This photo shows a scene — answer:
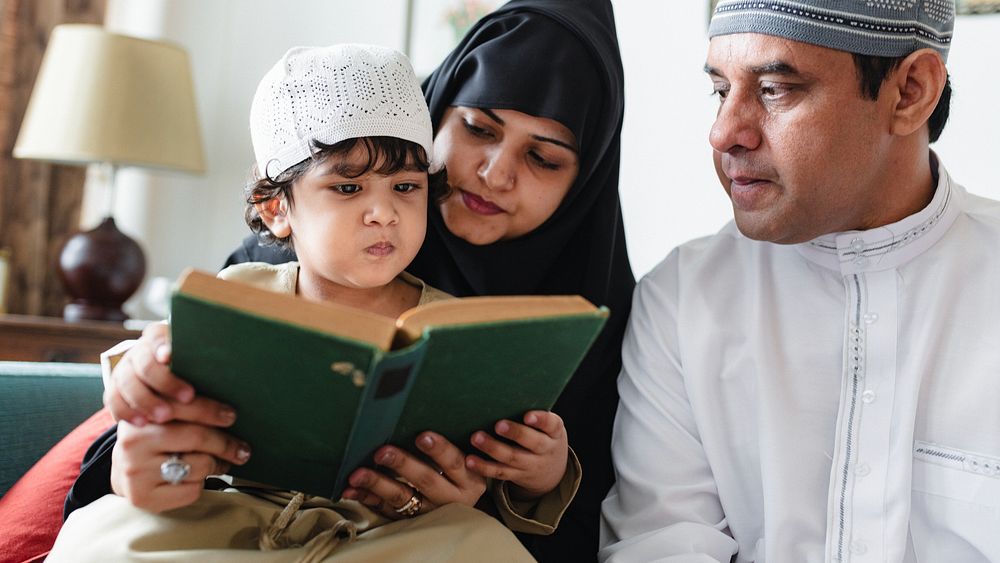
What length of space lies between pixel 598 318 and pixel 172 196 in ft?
12.2

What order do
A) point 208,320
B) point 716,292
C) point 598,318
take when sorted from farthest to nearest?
point 716,292
point 598,318
point 208,320

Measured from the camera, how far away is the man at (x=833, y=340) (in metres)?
1.62

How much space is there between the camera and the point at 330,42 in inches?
170

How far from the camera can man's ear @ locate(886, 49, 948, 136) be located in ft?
5.72

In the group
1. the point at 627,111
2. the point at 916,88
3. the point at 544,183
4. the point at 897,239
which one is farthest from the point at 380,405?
the point at 627,111

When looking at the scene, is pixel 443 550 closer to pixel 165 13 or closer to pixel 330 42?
pixel 330 42

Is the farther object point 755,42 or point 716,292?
point 716,292

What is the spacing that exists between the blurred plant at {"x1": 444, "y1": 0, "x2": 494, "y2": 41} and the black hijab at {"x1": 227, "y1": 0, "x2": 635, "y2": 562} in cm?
175

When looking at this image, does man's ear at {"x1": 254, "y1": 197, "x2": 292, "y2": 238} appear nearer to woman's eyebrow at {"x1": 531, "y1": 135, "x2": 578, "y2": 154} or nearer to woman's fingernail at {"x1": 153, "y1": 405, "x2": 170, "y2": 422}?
woman's eyebrow at {"x1": 531, "y1": 135, "x2": 578, "y2": 154}

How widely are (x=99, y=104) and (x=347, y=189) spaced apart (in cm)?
227

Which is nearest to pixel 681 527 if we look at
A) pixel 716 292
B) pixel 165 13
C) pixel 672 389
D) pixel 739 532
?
pixel 739 532

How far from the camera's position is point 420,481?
4.66 feet

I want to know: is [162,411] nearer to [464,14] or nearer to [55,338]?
[55,338]

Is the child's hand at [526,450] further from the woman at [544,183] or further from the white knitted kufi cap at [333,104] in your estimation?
the white knitted kufi cap at [333,104]
